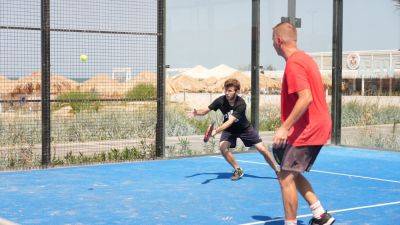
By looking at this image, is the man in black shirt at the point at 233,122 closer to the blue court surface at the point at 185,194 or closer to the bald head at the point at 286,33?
the blue court surface at the point at 185,194

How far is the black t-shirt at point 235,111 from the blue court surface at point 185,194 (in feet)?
2.59

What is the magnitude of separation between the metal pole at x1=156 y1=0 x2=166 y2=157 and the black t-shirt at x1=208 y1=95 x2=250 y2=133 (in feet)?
9.86

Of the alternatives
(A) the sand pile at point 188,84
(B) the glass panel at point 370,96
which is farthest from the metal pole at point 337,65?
(A) the sand pile at point 188,84

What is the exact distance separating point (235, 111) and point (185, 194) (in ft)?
5.25

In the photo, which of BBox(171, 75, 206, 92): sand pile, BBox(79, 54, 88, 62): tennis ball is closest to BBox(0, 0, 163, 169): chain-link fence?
BBox(79, 54, 88, 62): tennis ball

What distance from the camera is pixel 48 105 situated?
11.4m

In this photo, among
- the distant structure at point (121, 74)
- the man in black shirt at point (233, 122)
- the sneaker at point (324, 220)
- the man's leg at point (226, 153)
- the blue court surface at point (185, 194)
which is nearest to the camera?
the sneaker at point (324, 220)

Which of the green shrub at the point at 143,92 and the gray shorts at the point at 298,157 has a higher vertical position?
the green shrub at the point at 143,92

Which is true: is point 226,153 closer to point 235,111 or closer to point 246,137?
point 246,137

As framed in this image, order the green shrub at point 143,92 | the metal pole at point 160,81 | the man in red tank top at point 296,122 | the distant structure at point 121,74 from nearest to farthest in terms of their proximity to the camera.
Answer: the man in red tank top at point 296,122 < the distant structure at point 121,74 < the metal pole at point 160,81 < the green shrub at point 143,92

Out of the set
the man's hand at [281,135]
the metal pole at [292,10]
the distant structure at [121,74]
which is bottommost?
the man's hand at [281,135]

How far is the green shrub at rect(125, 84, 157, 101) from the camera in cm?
1296

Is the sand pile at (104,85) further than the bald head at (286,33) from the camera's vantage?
Yes

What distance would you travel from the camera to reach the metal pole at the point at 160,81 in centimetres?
1267
